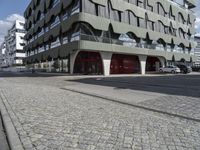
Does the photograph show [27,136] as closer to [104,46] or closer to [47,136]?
[47,136]

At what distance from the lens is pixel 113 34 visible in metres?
→ 37.8

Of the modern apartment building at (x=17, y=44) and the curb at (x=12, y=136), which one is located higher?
the modern apartment building at (x=17, y=44)

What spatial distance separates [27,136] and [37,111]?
8.66 feet

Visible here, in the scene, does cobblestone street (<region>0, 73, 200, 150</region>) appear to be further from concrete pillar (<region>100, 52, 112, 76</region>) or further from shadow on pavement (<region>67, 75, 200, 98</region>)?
concrete pillar (<region>100, 52, 112, 76</region>)

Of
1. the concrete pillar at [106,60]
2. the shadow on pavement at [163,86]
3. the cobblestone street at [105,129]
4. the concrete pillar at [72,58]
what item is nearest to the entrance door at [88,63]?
the concrete pillar at [72,58]

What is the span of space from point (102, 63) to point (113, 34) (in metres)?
5.50

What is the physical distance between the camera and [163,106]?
27.6ft

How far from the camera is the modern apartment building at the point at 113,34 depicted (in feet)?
112

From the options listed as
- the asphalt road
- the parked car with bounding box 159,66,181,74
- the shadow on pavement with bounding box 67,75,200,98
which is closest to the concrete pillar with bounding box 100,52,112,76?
the parked car with bounding box 159,66,181,74

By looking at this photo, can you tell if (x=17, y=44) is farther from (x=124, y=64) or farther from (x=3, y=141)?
(x=3, y=141)

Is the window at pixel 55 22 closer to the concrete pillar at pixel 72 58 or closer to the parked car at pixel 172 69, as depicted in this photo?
the concrete pillar at pixel 72 58

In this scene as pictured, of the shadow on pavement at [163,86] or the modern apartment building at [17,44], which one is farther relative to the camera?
the modern apartment building at [17,44]

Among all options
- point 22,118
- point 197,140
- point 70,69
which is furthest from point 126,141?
point 70,69

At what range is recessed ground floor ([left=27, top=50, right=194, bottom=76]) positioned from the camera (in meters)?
37.4
